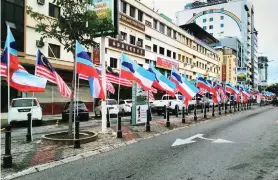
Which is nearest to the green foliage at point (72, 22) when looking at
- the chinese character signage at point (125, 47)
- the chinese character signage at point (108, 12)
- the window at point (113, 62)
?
the chinese character signage at point (108, 12)

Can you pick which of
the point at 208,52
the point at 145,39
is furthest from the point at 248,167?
the point at 208,52

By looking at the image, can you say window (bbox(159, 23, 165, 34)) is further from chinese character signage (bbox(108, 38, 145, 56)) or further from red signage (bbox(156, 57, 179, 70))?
chinese character signage (bbox(108, 38, 145, 56))

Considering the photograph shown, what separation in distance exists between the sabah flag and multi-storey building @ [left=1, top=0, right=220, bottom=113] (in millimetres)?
4976

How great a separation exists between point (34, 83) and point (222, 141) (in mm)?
6773

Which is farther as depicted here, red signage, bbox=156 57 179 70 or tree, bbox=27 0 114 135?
red signage, bbox=156 57 179 70

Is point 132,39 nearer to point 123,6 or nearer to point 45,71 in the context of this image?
point 123,6

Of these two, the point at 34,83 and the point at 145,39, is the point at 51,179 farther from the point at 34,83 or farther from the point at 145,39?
the point at 145,39

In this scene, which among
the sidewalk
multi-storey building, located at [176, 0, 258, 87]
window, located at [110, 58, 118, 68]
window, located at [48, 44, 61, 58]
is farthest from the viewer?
multi-storey building, located at [176, 0, 258, 87]

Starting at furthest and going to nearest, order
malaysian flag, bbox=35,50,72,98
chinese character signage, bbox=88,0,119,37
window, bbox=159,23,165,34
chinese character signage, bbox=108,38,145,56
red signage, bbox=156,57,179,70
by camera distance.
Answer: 1. window, bbox=159,23,165,34
2. red signage, bbox=156,57,179,70
3. chinese character signage, bbox=108,38,145,56
4. chinese character signage, bbox=88,0,119,37
5. malaysian flag, bbox=35,50,72,98

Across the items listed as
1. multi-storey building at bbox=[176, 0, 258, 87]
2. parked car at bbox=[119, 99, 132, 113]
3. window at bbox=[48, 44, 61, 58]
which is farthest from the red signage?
multi-storey building at bbox=[176, 0, 258, 87]

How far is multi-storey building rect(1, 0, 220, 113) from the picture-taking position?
25844mm

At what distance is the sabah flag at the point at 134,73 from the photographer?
45.9ft

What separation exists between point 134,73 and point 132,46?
24.4 m

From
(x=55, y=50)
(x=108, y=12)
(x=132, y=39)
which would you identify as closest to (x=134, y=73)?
(x=108, y=12)
